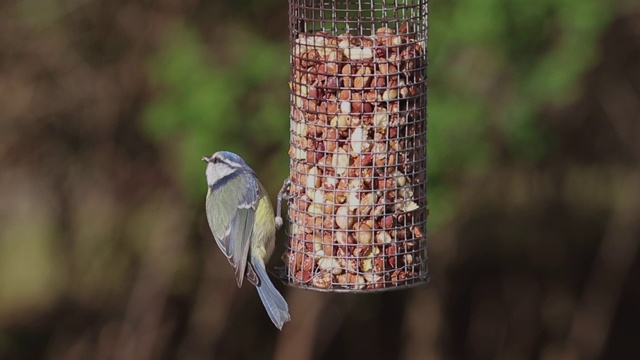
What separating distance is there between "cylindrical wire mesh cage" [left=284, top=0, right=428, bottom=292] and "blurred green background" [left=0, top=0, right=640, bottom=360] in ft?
6.16

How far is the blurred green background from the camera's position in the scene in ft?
20.6

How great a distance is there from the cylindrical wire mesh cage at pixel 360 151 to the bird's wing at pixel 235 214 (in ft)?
1.31

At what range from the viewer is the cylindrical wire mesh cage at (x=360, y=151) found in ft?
13.4

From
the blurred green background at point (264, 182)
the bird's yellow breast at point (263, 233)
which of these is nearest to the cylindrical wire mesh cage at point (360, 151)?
the bird's yellow breast at point (263, 233)

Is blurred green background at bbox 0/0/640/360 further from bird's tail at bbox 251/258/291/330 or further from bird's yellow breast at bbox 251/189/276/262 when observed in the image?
bird's tail at bbox 251/258/291/330

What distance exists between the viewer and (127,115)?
7445 millimetres

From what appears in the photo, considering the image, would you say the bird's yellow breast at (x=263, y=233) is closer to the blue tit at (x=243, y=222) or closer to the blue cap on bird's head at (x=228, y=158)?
the blue tit at (x=243, y=222)

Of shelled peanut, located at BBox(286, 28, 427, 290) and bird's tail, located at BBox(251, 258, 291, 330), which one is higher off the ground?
shelled peanut, located at BBox(286, 28, 427, 290)

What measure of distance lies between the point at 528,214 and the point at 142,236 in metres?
3.04

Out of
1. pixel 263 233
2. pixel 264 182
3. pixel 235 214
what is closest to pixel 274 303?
pixel 263 233

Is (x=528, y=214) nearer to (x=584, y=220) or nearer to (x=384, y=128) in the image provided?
(x=584, y=220)

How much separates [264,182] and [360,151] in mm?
2567

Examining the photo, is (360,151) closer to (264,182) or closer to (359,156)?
(359,156)

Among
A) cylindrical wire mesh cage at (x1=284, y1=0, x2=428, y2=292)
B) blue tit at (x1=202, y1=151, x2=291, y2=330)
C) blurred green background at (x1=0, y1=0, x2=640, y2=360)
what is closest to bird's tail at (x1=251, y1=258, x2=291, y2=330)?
blue tit at (x1=202, y1=151, x2=291, y2=330)
